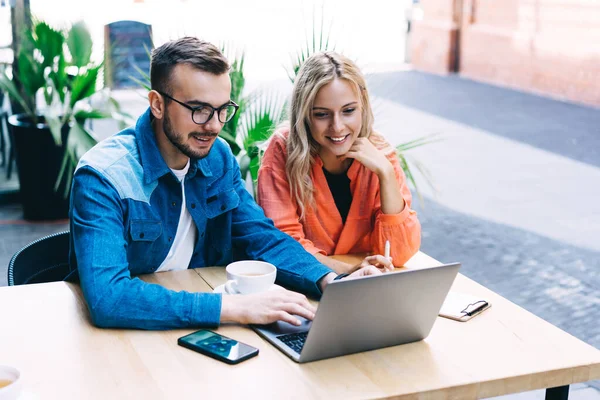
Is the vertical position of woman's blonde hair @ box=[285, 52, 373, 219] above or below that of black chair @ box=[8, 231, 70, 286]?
above

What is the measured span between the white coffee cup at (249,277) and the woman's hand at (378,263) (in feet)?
1.07

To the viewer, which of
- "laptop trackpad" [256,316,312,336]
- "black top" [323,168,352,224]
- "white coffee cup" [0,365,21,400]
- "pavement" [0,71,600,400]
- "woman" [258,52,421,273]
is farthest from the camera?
"pavement" [0,71,600,400]

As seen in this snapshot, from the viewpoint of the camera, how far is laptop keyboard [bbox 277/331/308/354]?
68.8 inches

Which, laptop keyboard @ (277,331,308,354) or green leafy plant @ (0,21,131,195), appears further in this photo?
green leafy plant @ (0,21,131,195)

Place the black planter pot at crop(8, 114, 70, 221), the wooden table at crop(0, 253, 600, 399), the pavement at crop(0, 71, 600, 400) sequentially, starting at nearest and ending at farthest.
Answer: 1. the wooden table at crop(0, 253, 600, 399)
2. the pavement at crop(0, 71, 600, 400)
3. the black planter pot at crop(8, 114, 70, 221)

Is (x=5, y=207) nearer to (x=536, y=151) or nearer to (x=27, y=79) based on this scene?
(x=27, y=79)

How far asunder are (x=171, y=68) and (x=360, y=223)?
33.5 inches

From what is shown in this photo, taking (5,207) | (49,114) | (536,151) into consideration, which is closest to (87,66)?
(49,114)

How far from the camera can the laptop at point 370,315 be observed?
1.61 meters

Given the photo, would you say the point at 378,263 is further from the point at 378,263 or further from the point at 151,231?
the point at 151,231

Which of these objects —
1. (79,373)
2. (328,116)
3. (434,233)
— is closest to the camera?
(79,373)

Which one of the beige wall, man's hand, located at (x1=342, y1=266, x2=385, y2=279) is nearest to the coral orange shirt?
man's hand, located at (x1=342, y1=266, x2=385, y2=279)

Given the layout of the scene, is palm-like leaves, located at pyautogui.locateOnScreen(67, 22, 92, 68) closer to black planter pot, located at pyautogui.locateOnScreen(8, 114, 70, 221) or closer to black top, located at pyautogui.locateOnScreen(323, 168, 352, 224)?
black planter pot, located at pyautogui.locateOnScreen(8, 114, 70, 221)

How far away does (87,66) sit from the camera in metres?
5.06
